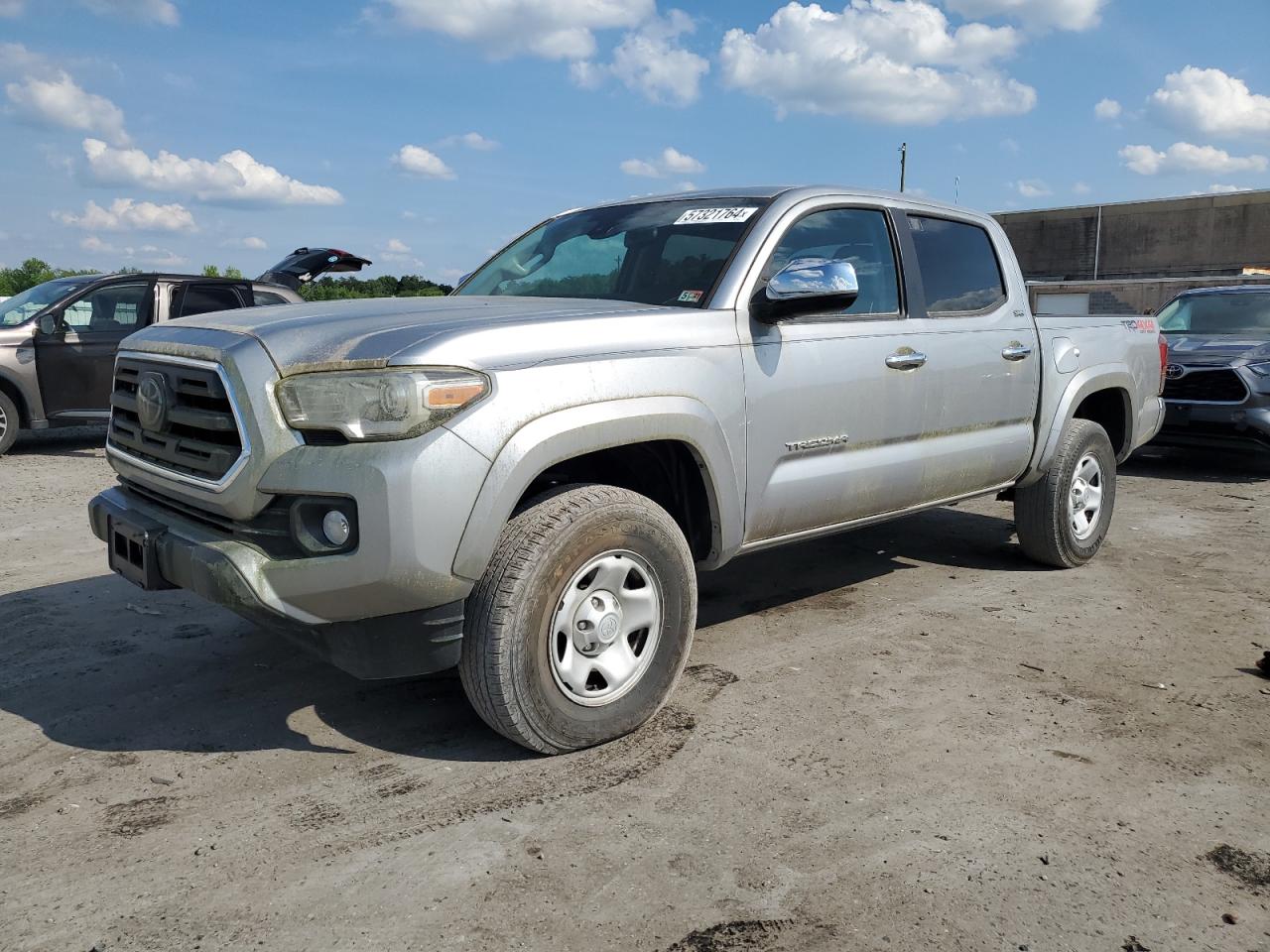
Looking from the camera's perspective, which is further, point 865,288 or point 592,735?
point 865,288

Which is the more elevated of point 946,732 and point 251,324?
point 251,324

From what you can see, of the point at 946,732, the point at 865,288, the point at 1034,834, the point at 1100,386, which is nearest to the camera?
the point at 1034,834

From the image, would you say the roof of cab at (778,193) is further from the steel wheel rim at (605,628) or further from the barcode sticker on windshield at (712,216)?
the steel wheel rim at (605,628)

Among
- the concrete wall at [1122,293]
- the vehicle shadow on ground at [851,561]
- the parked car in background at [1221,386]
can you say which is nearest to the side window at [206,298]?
the vehicle shadow on ground at [851,561]

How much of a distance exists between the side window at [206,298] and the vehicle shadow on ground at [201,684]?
Answer: 19.1 ft

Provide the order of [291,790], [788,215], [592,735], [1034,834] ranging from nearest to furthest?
[1034,834], [291,790], [592,735], [788,215]

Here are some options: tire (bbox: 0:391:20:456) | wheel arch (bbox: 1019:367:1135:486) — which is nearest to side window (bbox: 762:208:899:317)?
wheel arch (bbox: 1019:367:1135:486)

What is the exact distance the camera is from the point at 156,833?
2848 millimetres

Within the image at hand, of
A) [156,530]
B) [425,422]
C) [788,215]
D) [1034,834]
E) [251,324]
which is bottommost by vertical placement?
[1034,834]

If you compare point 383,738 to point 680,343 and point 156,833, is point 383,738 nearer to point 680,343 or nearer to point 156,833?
point 156,833

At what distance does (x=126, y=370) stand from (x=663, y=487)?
195 cm

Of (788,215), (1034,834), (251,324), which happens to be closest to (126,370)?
(251,324)

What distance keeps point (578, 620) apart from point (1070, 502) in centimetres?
343

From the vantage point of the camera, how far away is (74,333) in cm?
993
